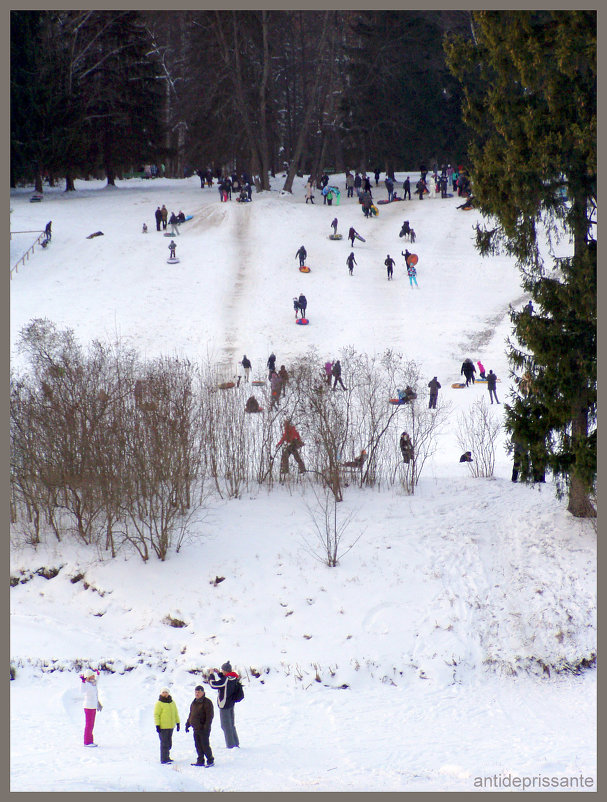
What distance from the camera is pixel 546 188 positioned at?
628 inches

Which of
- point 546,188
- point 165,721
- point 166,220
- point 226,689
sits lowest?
point 165,721

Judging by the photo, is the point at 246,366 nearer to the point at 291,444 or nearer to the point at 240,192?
the point at 291,444

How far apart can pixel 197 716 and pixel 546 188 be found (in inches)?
→ 433

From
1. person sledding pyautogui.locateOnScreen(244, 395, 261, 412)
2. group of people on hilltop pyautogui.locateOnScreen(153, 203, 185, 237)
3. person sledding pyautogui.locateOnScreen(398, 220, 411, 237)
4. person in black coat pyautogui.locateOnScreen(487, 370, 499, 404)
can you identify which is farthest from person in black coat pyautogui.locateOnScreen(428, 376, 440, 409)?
group of people on hilltop pyautogui.locateOnScreen(153, 203, 185, 237)

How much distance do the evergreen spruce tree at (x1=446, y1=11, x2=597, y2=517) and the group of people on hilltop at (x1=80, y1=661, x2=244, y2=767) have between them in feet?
26.0

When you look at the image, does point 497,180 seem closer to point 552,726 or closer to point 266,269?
point 552,726

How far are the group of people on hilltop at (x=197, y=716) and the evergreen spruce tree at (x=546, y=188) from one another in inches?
312

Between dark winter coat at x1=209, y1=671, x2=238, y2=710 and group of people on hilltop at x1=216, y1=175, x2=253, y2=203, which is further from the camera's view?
group of people on hilltop at x1=216, y1=175, x2=253, y2=203

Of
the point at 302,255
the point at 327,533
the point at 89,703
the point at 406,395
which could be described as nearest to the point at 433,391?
the point at 406,395

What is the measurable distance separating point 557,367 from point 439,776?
311 inches

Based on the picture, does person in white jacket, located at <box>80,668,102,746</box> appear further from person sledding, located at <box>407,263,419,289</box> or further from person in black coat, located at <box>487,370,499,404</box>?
person sledding, located at <box>407,263,419,289</box>

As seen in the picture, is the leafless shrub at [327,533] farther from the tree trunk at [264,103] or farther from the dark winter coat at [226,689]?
the tree trunk at [264,103]

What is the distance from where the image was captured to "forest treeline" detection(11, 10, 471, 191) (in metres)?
47.8

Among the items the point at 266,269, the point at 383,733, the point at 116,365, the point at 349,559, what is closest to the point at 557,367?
the point at 349,559
